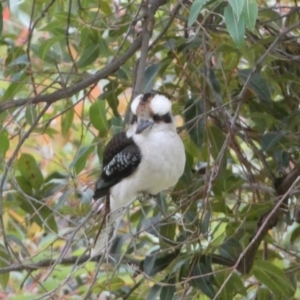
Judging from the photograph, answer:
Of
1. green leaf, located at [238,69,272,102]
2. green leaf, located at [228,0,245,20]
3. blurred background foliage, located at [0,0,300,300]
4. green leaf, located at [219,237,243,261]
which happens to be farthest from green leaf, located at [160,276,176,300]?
green leaf, located at [228,0,245,20]

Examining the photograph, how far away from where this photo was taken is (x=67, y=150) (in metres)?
3.36

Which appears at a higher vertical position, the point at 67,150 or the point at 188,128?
the point at 188,128

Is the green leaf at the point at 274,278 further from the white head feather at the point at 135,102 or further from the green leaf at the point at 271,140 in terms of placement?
the white head feather at the point at 135,102

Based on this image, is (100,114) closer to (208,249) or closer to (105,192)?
(105,192)

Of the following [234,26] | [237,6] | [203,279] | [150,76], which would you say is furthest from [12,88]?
[237,6]

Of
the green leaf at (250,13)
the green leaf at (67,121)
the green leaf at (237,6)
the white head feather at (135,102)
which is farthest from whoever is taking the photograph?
the green leaf at (67,121)

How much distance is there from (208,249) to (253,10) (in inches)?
29.5

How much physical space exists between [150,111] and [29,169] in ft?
1.32

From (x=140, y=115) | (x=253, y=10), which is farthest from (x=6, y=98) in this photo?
(x=253, y=10)

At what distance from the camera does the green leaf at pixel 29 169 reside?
2.11m

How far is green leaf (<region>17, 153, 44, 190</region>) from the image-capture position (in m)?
2.11

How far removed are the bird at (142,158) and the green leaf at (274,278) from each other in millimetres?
299

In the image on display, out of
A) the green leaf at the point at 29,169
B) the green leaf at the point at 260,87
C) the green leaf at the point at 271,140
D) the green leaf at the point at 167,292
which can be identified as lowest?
the green leaf at the point at 167,292

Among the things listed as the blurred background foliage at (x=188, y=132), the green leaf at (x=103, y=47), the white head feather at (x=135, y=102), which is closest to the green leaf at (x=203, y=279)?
the blurred background foliage at (x=188, y=132)
